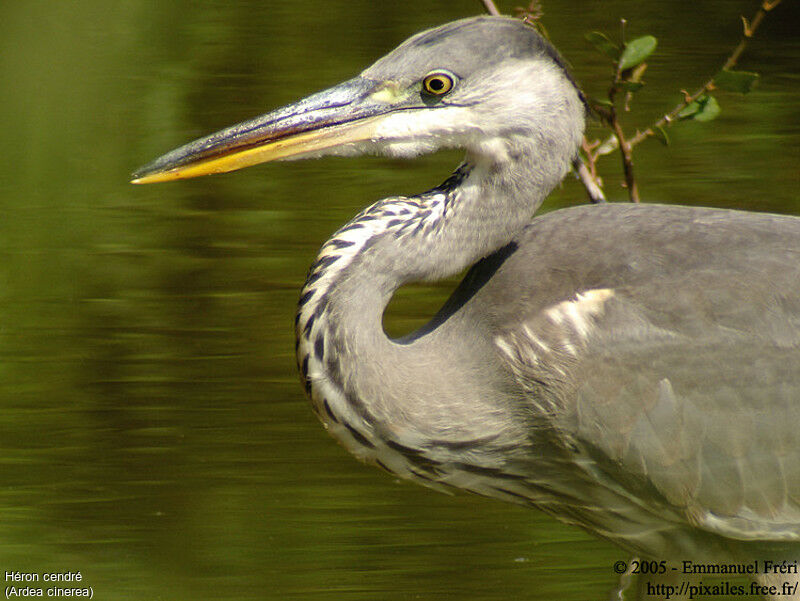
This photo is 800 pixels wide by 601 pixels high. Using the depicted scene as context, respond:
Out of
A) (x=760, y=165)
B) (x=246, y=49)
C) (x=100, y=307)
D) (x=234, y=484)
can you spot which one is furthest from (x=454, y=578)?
(x=246, y=49)

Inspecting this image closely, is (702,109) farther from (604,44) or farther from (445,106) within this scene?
(445,106)

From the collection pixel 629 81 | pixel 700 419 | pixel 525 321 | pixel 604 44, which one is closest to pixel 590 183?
pixel 629 81

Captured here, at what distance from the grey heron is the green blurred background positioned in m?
0.98

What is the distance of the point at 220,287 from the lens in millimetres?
5117

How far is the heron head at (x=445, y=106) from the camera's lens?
2.89m

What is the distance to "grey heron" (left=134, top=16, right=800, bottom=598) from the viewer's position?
9.48 feet

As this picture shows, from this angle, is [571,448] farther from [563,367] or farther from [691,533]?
[691,533]

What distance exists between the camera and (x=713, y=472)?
297 centimetres

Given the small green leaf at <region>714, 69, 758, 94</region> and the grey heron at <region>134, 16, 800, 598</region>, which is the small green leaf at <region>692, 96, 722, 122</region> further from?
the grey heron at <region>134, 16, 800, 598</region>

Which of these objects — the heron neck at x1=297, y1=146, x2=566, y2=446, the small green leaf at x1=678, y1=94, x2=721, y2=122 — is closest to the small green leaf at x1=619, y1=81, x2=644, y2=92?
the small green leaf at x1=678, y1=94, x2=721, y2=122

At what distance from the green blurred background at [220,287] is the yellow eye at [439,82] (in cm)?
161

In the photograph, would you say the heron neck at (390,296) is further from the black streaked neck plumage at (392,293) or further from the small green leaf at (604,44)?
the small green leaf at (604,44)

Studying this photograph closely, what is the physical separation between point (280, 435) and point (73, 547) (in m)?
0.84

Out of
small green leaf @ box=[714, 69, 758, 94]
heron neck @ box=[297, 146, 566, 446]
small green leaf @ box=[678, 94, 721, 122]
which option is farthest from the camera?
small green leaf @ box=[678, 94, 721, 122]
